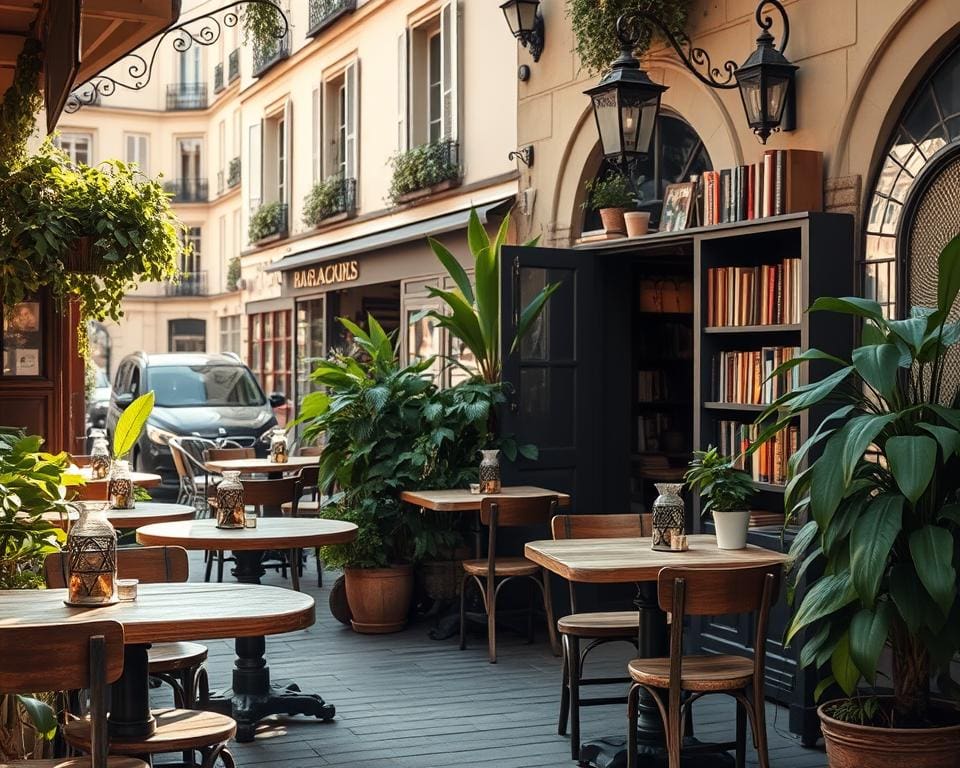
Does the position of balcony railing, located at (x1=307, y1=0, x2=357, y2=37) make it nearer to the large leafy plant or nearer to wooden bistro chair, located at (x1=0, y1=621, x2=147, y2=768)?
the large leafy plant

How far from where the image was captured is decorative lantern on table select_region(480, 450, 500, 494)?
25.0 ft

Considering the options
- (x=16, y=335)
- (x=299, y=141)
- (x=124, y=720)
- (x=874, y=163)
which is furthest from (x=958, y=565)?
(x=299, y=141)

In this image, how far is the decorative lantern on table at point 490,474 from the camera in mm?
7621

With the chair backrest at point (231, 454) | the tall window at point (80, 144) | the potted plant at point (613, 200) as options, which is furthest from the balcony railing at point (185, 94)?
the potted plant at point (613, 200)

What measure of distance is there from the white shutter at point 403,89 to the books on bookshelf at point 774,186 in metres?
7.19

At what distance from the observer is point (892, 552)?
4520 mm

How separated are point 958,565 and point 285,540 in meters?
2.73

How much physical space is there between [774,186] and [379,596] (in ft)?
10.9

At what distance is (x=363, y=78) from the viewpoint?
1537 cm

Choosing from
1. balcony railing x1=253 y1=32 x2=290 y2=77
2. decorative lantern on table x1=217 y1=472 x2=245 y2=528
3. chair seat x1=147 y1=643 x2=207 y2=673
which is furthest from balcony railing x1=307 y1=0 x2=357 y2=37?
chair seat x1=147 y1=643 x2=207 y2=673

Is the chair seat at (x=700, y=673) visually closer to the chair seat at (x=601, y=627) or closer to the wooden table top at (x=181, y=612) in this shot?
the chair seat at (x=601, y=627)

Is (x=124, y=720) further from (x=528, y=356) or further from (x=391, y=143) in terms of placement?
(x=391, y=143)

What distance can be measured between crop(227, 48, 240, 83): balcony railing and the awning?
8122 mm

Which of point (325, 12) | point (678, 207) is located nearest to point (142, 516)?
point (678, 207)
